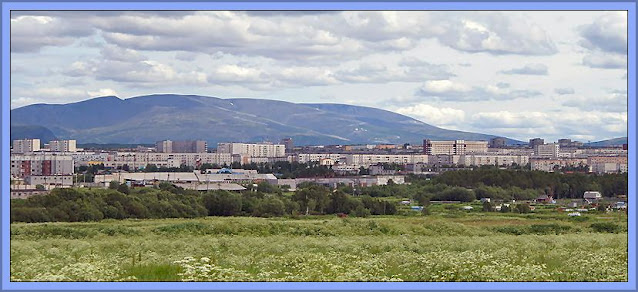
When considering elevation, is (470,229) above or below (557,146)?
below

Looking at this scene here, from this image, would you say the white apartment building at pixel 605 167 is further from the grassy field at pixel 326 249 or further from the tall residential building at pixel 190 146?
the tall residential building at pixel 190 146

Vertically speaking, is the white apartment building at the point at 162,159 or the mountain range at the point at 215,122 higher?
the mountain range at the point at 215,122

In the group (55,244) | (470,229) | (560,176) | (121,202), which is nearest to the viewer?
(55,244)

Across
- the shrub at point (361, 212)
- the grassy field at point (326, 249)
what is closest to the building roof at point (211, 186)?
the shrub at point (361, 212)

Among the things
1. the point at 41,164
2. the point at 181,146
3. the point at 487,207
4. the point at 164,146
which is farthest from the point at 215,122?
the point at 487,207

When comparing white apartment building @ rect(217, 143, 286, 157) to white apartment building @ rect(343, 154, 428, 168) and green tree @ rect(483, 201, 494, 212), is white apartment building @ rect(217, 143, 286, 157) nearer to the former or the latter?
white apartment building @ rect(343, 154, 428, 168)

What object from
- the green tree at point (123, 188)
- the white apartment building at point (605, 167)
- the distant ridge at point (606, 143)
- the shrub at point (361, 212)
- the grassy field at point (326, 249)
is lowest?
the grassy field at point (326, 249)

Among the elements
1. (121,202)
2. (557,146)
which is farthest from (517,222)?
(121,202)

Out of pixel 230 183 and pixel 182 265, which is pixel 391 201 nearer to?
pixel 230 183
